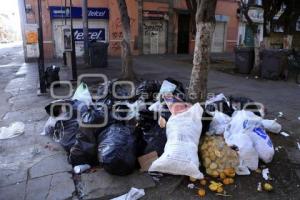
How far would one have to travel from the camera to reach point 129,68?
27.2 ft

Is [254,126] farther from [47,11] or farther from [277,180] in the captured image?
[47,11]

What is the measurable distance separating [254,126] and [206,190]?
3.67ft

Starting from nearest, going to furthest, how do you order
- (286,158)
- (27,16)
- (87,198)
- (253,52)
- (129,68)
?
1. (87,198)
2. (286,158)
3. (129,68)
4. (253,52)
5. (27,16)

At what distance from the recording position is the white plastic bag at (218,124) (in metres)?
3.86

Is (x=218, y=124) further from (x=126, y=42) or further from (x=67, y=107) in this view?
(x=126, y=42)

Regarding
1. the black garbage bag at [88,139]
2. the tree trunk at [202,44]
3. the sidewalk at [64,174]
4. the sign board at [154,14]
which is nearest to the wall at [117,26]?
the sign board at [154,14]

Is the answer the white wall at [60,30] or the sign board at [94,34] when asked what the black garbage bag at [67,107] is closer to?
the white wall at [60,30]

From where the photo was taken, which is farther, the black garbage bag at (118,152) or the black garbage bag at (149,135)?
the black garbage bag at (149,135)

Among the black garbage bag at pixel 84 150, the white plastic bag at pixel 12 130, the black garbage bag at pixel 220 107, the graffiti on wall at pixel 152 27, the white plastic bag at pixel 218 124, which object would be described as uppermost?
the graffiti on wall at pixel 152 27

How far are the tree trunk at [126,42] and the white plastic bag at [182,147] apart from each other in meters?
4.83

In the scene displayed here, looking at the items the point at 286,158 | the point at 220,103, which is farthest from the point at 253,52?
the point at 286,158

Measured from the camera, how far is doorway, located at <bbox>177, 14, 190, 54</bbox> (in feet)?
62.4

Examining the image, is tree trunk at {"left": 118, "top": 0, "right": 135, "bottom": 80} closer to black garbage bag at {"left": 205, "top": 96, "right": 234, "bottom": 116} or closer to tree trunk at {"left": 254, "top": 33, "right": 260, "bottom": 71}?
black garbage bag at {"left": 205, "top": 96, "right": 234, "bottom": 116}

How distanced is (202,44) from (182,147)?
208cm
